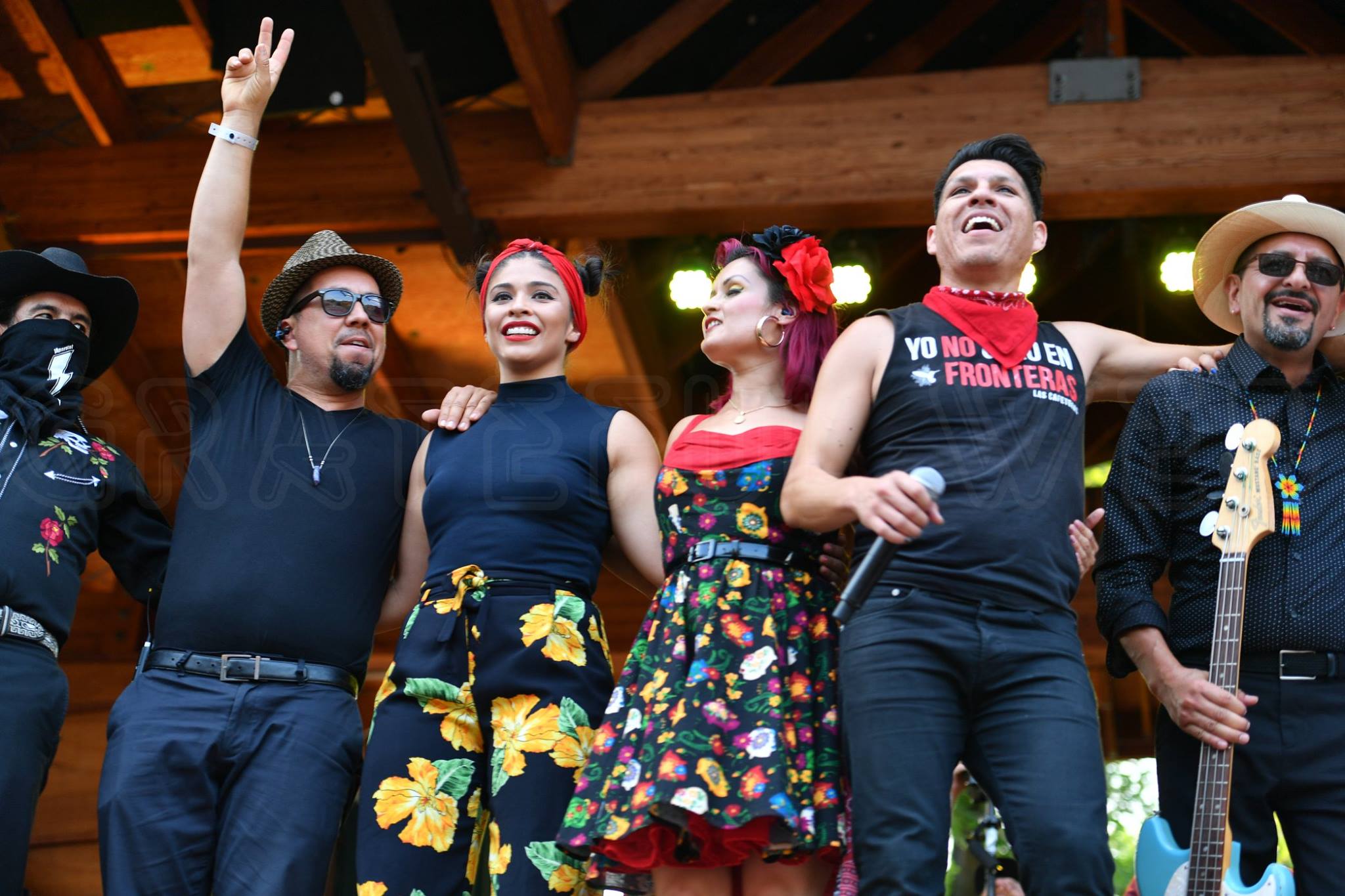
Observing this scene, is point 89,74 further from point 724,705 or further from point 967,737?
point 967,737

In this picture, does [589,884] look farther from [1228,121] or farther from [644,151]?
[1228,121]

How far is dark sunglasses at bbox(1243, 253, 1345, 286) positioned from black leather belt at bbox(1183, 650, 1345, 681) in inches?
31.2

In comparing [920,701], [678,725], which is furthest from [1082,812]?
[678,725]

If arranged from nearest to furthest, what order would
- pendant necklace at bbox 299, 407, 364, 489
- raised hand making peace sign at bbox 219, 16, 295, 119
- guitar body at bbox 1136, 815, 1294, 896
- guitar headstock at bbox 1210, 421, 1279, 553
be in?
guitar body at bbox 1136, 815, 1294, 896, guitar headstock at bbox 1210, 421, 1279, 553, pendant necklace at bbox 299, 407, 364, 489, raised hand making peace sign at bbox 219, 16, 295, 119

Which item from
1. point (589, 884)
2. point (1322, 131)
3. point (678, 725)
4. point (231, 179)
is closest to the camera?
point (678, 725)

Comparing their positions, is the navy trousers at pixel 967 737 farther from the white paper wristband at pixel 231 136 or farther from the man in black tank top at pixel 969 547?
the white paper wristband at pixel 231 136

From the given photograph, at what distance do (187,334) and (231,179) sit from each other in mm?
359

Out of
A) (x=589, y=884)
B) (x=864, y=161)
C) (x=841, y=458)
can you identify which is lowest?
(x=589, y=884)

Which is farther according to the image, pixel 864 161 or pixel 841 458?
pixel 864 161

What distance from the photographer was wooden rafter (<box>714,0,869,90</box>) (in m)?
6.41

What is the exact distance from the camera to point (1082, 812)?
92.0 inches

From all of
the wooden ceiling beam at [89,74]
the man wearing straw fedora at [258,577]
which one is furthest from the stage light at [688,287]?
the man wearing straw fedora at [258,577]

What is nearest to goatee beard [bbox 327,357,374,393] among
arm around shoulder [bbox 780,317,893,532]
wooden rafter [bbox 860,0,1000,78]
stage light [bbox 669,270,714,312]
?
arm around shoulder [bbox 780,317,893,532]

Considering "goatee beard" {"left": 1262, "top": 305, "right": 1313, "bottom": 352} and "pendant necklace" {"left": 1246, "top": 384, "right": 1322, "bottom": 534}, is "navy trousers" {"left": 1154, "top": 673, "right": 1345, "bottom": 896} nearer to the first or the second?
"pendant necklace" {"left": 1246, "top": 384, "right": 1322, "bottom": 534}
